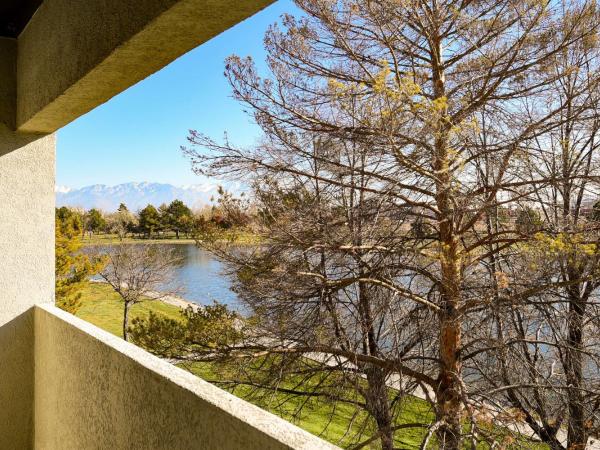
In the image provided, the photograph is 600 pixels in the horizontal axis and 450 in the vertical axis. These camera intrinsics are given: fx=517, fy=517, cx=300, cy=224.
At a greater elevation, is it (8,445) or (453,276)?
(453,276)

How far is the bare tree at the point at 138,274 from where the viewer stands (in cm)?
1467

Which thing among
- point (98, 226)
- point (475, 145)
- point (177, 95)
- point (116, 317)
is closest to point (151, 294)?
point (116, 317)

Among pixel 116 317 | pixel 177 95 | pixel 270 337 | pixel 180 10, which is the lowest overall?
pixel 116 317

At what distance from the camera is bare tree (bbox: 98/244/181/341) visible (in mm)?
14672

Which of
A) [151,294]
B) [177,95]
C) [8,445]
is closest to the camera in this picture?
[8,445]

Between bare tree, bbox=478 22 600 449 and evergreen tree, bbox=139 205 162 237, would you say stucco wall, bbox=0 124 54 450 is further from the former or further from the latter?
evergreen tree, bbox=139 205 162 237

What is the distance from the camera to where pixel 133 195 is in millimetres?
122688

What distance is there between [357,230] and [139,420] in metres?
4.55

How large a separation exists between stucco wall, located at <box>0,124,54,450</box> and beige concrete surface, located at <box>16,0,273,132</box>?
0.43 meters

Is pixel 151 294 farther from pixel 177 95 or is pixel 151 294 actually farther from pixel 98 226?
pixel 177 95

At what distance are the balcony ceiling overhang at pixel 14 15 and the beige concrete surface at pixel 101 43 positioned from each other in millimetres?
86

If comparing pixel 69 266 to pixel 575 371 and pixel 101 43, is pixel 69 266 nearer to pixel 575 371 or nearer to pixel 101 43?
pixel 575 371

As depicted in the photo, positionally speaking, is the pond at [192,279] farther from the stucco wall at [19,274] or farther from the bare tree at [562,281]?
the stucco wall at [19,274]

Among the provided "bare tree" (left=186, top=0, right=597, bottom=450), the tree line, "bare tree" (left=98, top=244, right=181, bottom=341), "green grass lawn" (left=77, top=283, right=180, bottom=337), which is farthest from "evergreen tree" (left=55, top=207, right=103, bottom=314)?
"bare tree" (left=186, top=0, right=597, bottom=450)
